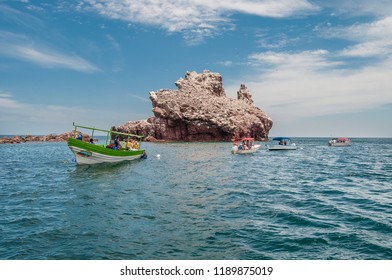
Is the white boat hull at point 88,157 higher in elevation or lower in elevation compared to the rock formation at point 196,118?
lower

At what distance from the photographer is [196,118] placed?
10581cm

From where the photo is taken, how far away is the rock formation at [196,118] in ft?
349

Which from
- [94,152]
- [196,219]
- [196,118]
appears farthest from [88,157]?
[196,118]

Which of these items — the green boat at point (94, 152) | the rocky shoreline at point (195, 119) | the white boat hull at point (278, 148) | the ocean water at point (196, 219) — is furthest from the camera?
the rocky shoreline at point (195, 119)

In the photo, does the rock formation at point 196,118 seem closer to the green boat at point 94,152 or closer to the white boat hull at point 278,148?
the white boat hull at point 278,148

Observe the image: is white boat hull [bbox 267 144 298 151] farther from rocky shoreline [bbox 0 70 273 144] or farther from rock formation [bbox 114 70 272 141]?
rock formation [bbox 114 70 272 141]

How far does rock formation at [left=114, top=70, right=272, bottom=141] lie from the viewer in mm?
106438

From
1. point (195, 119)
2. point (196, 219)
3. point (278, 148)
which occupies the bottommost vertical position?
point (196, 219)

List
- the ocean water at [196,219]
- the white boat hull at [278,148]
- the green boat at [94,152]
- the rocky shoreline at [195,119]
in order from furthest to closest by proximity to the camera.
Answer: the rocky shoreline at [195,119], the white boat hull at [278,148], the green boat at [94,152], the ocean water at [196,219]

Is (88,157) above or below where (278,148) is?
below

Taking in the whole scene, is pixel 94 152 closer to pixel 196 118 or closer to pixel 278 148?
pixel 278 148

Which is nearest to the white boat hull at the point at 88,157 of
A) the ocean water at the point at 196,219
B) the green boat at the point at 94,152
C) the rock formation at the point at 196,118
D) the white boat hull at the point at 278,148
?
the green boat at the point at 94,152

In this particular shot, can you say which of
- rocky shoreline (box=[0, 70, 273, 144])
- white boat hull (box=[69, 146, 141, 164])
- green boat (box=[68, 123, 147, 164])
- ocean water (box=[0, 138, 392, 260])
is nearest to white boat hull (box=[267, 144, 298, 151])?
green boat (box=[68, 123, 147, 164])

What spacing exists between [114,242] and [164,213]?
390cm
